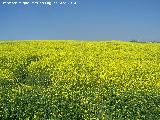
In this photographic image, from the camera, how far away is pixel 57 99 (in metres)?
19.6

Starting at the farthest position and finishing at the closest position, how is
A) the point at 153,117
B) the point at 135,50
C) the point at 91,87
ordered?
1. the point at 135,50
2. the point at 91,87
3. the point at 153,117

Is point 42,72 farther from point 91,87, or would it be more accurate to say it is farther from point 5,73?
point 91,87

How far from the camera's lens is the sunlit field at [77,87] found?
1850 cm

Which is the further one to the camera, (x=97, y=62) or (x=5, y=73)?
(x=97, y=62)

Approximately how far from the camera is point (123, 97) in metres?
19.9

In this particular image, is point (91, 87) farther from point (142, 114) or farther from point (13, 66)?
point (13, 66)

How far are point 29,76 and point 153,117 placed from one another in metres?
8.68

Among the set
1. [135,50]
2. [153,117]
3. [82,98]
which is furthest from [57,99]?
[135,50]

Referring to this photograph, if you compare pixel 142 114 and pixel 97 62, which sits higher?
pixel 97 62

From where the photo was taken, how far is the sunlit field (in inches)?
728

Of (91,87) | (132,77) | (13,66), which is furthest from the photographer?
(13,66)

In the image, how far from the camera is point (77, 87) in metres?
21.2

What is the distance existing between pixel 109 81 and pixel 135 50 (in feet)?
49.3

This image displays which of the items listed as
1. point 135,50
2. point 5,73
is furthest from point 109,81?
point 135,50
